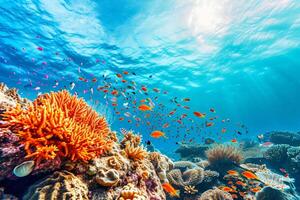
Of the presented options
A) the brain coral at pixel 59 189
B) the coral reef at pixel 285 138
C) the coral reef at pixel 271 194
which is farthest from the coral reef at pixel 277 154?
the brain coral at pixel 59 189

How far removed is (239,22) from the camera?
20.9 metres

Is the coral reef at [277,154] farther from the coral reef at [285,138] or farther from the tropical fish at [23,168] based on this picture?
the tropical fish at [23,168]

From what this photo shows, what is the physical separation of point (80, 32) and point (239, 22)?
52.5 feet

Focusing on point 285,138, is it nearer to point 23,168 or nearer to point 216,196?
point 216,196

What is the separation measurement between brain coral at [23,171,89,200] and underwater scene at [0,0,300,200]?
17mm

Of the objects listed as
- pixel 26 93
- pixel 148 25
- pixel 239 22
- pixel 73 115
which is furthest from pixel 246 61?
pixel 26 93

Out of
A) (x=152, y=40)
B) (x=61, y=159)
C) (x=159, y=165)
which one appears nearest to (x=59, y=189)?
(x=61, y=159)

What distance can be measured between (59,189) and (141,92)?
8985mm

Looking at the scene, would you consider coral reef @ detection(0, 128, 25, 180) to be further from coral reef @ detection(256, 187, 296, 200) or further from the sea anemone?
the sea anemone

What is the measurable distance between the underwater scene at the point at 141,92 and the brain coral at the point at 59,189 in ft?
0.06

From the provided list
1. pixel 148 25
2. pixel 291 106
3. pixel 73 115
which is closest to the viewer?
pixel 73 115

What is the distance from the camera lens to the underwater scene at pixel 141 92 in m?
3.50

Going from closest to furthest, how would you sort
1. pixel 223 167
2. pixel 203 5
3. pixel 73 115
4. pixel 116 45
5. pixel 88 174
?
pixel 88 174 < pixel 73 115 < pixel 223 167 < pixel 203 5 < pixel 116 45

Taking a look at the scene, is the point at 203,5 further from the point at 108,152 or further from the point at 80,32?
the point at 108,152
